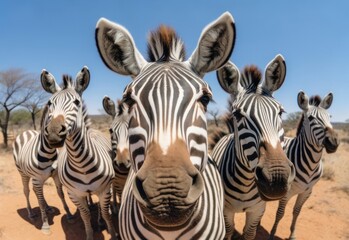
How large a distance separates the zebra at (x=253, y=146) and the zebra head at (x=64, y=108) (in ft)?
8.66

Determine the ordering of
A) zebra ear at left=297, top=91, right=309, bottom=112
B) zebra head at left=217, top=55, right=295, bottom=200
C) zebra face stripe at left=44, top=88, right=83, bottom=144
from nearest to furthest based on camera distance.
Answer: zebra head at left=217, top=55, right=295, bottom=200, zebra face stripe at left=44, top=88, right=83, bottom=144, zebra ear at left=297, top=91, right=309, bottom=112

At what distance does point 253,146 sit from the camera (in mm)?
2859

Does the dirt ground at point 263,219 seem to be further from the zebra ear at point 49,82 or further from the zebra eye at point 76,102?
the zebra ear at point 49,82

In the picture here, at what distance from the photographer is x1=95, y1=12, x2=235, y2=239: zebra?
1.55 m

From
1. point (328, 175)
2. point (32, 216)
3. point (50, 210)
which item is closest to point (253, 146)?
point (32, 216)

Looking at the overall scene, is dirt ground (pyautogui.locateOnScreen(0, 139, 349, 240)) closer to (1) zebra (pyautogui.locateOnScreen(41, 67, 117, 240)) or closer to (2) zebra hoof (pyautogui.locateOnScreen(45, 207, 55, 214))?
(2) zebra hoof (pyautogui.locateOnScreen(45, 207, 55, 214))

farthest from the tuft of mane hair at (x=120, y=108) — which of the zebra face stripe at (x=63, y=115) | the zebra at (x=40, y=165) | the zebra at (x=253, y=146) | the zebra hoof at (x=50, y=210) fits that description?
the zebra hoof at (x=50, y=210)

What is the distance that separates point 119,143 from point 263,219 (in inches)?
209

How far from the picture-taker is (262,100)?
299 cm

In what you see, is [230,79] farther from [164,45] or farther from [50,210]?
[50,210]

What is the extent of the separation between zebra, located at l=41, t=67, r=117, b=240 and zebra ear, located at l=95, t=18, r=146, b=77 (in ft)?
6.92

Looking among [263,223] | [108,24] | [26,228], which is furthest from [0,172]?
[108,24]

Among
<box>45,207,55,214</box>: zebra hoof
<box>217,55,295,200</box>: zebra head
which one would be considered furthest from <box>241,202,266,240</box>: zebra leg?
<box>45,207,55,214</box>: zebra hoof

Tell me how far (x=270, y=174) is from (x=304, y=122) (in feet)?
13.6
